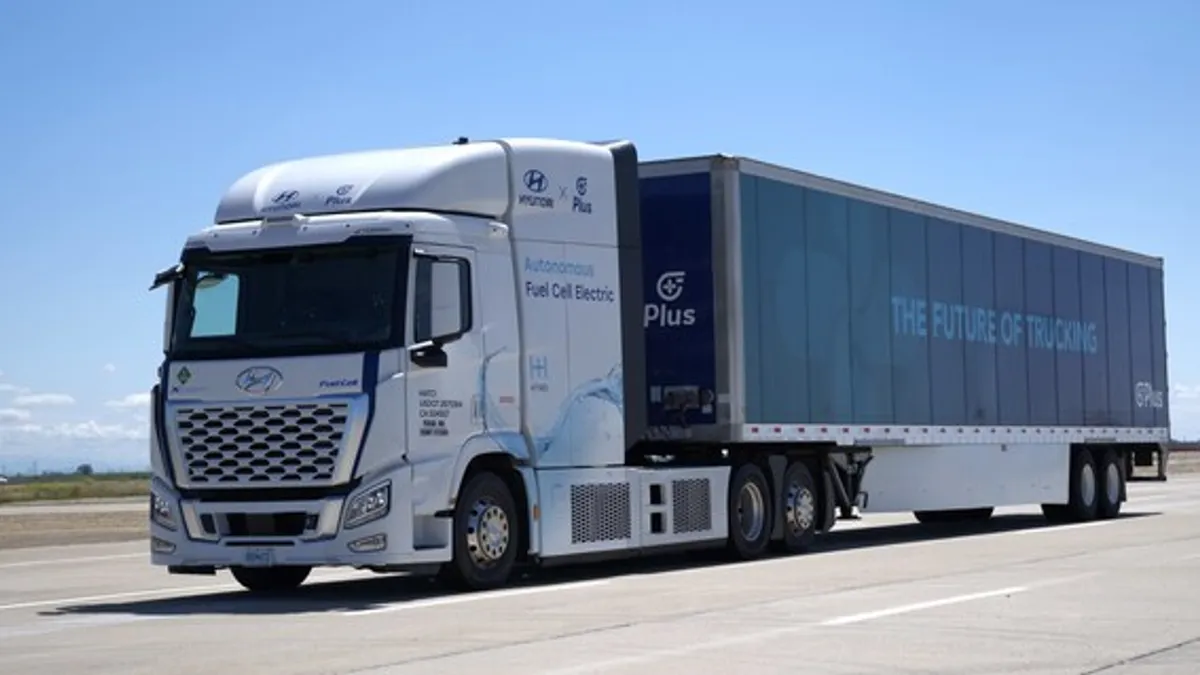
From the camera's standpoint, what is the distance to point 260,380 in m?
16.4

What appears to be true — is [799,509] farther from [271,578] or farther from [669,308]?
[271,578]

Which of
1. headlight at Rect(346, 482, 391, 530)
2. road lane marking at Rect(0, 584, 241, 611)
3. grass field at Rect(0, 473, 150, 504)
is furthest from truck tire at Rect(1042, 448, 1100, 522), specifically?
grass field at Rect(0, 473, 150, 504)

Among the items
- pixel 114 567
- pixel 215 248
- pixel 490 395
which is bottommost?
pixel 114 567

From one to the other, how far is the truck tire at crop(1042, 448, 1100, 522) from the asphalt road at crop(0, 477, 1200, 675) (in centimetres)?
779

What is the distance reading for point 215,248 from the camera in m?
17.1

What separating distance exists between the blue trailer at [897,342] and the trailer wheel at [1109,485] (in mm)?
36

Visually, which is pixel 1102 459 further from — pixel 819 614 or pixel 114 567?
pixel 819 614

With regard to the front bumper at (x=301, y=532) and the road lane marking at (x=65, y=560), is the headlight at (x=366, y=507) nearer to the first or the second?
the front bumper at (x=301, y=532)

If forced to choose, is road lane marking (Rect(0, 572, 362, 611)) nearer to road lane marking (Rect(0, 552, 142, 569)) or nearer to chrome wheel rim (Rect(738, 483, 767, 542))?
chrome wheel rim (Rect(738, 483, 767, 542))

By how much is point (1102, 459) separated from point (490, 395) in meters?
16.6

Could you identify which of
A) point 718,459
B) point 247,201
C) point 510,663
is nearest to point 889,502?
point 718,459

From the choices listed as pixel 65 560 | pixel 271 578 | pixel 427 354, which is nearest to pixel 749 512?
pixel 271 578

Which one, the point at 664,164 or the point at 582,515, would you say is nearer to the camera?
the point at 582,515

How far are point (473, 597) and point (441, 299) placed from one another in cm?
260
